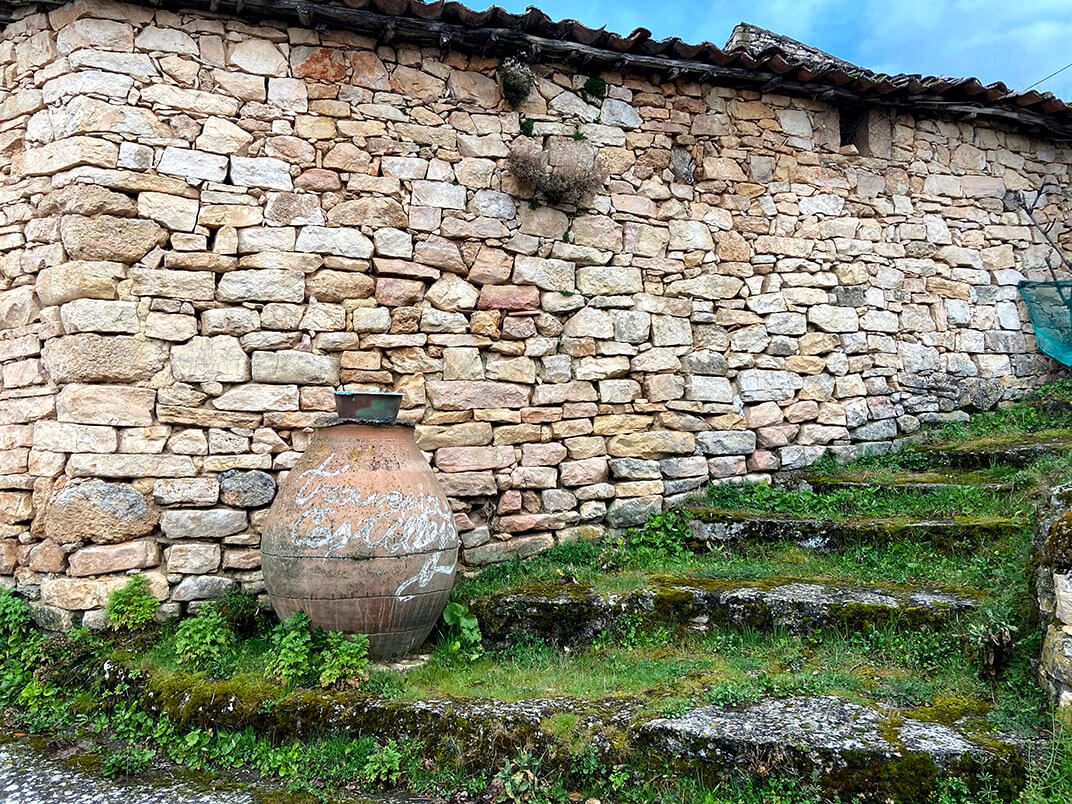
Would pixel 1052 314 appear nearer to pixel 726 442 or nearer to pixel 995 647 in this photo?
pixel 726 442

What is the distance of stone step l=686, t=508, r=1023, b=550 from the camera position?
434 cm

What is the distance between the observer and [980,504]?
15.7 feet

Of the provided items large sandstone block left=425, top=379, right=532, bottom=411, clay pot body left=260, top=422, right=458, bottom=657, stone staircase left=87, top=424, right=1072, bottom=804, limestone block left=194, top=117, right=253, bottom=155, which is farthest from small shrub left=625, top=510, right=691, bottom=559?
limestone block left=194, top=117, right=253, bottom=155

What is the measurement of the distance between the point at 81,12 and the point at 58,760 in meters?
3.99

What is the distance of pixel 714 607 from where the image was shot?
160 inches

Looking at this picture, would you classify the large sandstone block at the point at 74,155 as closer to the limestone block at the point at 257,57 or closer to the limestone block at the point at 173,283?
the limestone block at the point at 173,283

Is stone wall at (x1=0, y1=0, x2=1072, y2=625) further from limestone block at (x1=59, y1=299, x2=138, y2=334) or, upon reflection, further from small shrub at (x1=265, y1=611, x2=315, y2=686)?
small shrub at (x1=265, y1=611, x2=315, y2=686)

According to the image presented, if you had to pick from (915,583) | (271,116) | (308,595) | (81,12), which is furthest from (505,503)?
(81,12)

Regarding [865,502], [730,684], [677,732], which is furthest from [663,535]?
[677,732]

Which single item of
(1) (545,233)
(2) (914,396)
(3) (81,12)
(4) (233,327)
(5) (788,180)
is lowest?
(2) (914,396)

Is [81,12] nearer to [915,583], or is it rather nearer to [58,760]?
[58,760]

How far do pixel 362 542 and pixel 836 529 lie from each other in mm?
2876

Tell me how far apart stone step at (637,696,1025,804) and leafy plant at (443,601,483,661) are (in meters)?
1.39

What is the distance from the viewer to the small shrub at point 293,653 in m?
3.61
